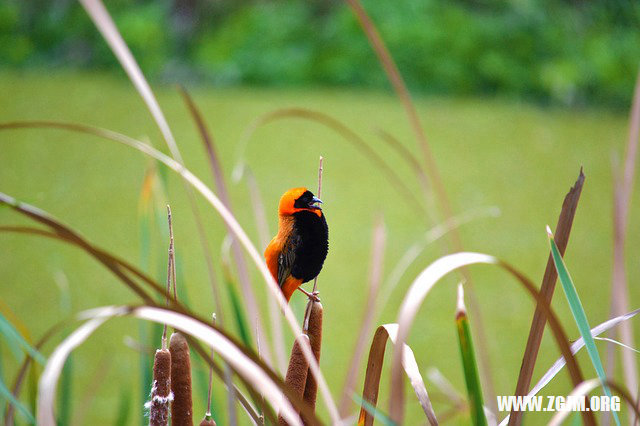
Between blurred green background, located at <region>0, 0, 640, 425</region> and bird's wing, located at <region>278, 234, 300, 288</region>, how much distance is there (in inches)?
33.4

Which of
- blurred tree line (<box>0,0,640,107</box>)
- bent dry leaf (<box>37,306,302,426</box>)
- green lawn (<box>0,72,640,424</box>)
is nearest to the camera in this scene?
bent dry leaf (<box>37,306,302,426</box>)

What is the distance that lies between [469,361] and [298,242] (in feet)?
0.27

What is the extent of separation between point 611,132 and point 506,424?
1902mm

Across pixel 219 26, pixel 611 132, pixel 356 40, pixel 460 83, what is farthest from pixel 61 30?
pixel 611 132

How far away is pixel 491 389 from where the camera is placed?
0.38m

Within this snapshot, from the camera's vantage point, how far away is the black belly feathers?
10.7 inches

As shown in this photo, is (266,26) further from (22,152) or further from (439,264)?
(439,264)

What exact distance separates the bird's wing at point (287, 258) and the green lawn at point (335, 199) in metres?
0.75

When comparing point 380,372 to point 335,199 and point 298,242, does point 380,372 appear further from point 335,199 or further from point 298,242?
point 335,199

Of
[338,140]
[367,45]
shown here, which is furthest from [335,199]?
[367,45]

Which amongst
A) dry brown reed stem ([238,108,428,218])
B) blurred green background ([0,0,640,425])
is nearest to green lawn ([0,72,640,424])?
blurred green background ([0,0,640,425])

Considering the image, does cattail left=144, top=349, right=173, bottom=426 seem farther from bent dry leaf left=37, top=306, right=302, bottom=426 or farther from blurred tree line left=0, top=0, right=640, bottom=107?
blurred tree line left=0, top=0, right=640, bottom=107

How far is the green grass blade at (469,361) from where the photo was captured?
24cm

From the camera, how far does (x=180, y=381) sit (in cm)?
25
